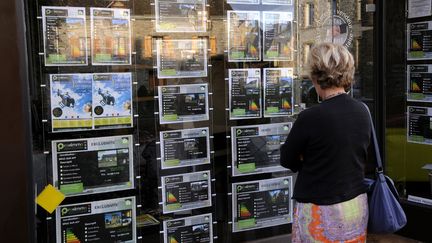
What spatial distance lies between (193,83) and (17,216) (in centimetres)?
168

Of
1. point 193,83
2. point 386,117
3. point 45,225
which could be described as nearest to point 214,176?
point 193,83

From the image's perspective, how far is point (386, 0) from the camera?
486 cm

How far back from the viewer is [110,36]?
11.6ft

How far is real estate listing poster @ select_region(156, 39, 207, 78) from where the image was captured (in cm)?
377

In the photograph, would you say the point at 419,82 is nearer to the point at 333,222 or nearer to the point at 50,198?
the point at 333,222

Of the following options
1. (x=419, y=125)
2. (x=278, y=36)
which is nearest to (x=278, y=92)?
(x=278, y=36)

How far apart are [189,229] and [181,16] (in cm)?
171

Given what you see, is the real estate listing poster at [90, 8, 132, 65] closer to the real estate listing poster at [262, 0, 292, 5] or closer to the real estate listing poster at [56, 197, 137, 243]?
the real estate listing poster at [56, 197, 137, 243]

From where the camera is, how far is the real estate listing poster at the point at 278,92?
4.20 meters

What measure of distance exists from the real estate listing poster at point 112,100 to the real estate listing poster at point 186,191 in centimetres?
59

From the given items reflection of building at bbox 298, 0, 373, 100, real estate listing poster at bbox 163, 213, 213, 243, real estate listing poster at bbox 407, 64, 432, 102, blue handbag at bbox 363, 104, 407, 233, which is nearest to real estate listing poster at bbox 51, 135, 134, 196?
real estate listing poster at bbox 163, 213, 213, 243

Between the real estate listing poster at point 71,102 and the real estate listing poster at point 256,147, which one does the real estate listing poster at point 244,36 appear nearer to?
Answer: the real estate listing poster at point 256,147

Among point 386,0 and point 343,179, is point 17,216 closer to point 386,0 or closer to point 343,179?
point 343,179

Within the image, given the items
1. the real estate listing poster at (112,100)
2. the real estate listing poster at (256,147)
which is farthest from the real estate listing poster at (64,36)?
the real estate listing poster at (256,147)
